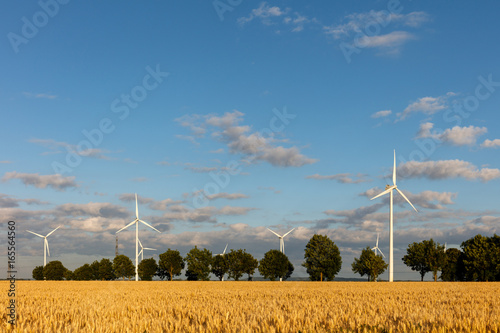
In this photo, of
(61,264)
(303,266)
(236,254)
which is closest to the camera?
(303,266)

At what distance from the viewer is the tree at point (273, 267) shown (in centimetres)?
13032

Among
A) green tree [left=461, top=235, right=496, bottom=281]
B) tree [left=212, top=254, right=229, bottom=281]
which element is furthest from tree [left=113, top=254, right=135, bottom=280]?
green tree [left=461, top=235, right=496, bottom=281]

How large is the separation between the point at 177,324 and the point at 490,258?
447ft

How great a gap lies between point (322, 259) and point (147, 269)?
6266 centimetres

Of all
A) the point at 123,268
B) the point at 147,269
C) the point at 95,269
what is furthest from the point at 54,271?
the point at 147,269

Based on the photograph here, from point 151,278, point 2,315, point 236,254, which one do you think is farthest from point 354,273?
point 2,315

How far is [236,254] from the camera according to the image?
14088 centimetres

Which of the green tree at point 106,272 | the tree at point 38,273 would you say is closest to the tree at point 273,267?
the green tree at point 106,272

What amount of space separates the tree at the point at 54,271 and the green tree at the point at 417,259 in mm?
123461

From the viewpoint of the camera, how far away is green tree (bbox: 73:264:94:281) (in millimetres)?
165250

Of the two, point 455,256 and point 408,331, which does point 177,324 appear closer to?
point 408,331

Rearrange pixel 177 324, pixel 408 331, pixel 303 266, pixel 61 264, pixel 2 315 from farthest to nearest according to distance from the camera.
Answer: pixel 61 264 → pixel 303 266 → pixel 2 315 → pixel 177 324 → pixel 408 331

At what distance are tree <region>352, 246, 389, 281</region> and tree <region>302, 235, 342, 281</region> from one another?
14179 millimetres

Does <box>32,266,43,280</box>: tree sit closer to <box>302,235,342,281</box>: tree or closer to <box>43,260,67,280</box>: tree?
<box>43,260,67,280</box>: tree
